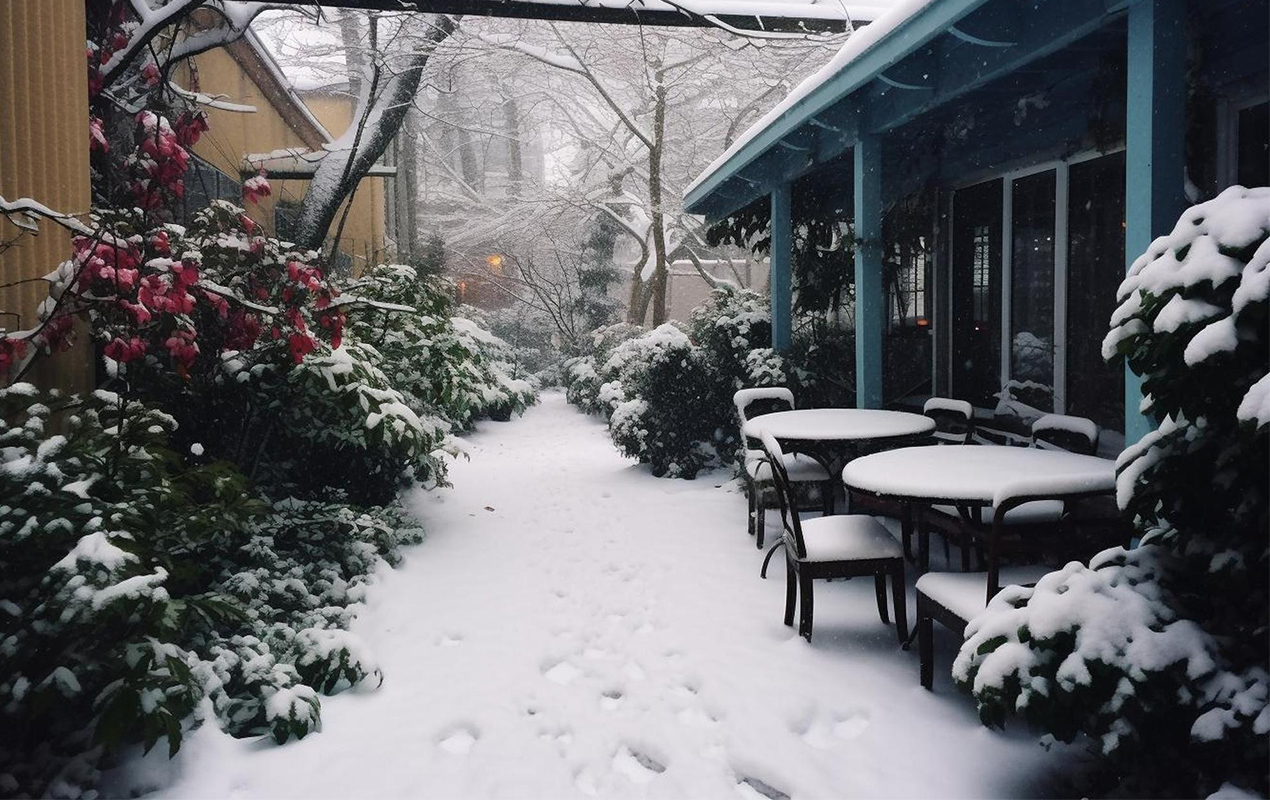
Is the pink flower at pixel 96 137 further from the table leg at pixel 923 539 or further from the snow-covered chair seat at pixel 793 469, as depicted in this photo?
the table leg at pixel 923 539

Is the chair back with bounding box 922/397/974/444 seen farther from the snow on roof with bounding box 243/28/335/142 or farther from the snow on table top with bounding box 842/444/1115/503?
the snow on roof with bounding box 243/28/335/142

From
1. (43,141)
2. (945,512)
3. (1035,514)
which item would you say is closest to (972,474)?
(1035,514)

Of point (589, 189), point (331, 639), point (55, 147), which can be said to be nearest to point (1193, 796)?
point (331, 639)

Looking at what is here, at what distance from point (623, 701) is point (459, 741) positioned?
25.7 inches

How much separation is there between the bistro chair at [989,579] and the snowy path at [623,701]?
311 mm

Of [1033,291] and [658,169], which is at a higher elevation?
[658,169]

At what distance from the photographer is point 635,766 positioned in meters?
2.79

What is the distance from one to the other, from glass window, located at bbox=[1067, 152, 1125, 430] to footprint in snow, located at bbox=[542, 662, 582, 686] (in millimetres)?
3964

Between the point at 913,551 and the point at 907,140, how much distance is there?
3.92 metres

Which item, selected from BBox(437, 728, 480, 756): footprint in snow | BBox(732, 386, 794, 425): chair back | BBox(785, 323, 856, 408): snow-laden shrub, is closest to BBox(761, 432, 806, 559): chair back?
BBox(437, 728, 480, 756): footprint in snow

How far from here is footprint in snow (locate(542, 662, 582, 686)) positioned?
3469 mm

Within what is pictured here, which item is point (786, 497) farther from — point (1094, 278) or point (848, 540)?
point (1094, 278)

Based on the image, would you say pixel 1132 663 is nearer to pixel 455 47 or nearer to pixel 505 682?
pixel 505 682

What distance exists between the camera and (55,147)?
3730 millimetres
